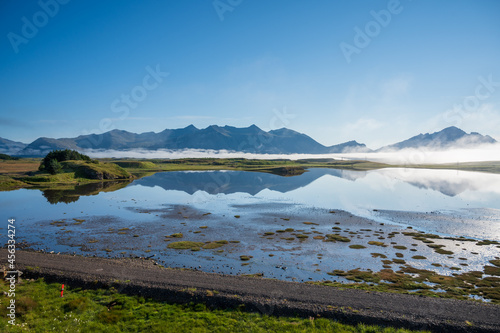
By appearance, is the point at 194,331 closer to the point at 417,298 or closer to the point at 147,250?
the point at 417,298

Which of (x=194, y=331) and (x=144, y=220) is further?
(x=144, y=220)

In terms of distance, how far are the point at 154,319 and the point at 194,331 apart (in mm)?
3322

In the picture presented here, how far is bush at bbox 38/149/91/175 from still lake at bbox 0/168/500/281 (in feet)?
132

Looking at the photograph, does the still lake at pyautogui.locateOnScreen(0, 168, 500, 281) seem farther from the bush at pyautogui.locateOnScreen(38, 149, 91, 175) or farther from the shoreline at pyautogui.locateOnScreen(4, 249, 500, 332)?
the bush at pyautogui.locateOnScreen(38, 149, 91, 175)

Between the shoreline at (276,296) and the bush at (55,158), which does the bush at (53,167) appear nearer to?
the bush at (55,158)

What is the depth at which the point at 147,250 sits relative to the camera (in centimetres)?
3484

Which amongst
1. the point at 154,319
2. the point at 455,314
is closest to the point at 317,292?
the point at 455,314

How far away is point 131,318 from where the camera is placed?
1842 centimetres

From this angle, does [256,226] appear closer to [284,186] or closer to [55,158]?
[284,186]

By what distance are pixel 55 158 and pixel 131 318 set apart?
141591mm

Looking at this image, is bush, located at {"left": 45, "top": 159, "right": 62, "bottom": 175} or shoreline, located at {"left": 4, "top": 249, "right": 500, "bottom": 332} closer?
shoreline, located at {"left": 4, "top": 249, "right": 500, "bottom": 332}

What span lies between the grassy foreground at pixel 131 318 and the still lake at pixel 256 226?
8.55 meters

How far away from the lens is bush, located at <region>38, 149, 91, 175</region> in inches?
Result: 4719

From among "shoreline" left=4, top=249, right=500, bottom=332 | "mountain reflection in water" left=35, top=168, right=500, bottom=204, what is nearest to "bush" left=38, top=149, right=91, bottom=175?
"mountain reflection in water" left=35, top=168, right=500, bottom=204
